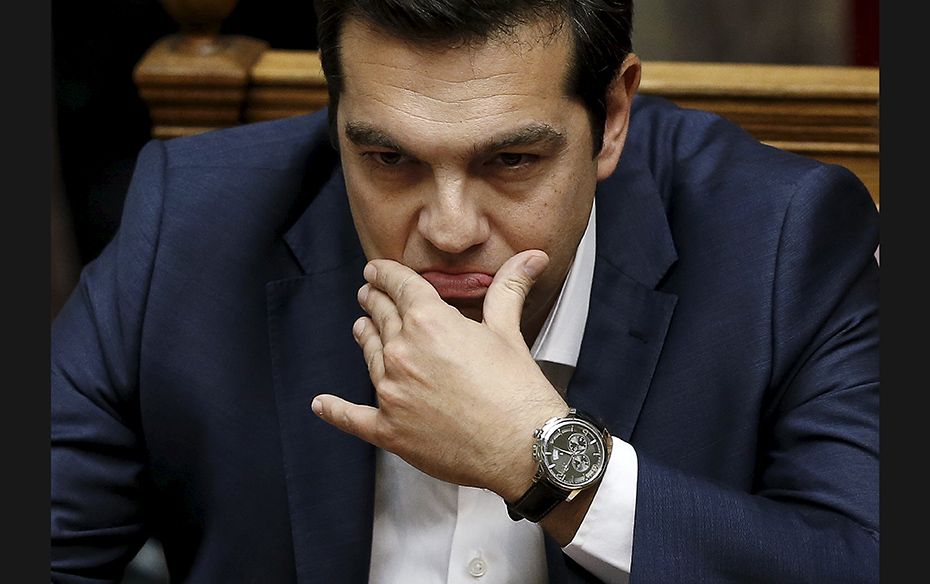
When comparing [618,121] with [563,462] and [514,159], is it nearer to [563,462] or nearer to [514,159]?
[514,159]

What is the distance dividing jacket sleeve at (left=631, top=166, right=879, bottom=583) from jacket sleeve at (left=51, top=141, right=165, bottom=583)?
0.71 meters

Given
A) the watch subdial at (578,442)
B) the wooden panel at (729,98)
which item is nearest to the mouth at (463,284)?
the watch subdial at (578,442)

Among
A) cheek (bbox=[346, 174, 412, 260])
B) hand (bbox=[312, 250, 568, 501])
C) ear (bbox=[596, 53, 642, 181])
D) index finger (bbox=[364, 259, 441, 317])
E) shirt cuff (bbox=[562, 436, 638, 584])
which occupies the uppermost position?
ear (bbox=[596, 53, 642, 181])

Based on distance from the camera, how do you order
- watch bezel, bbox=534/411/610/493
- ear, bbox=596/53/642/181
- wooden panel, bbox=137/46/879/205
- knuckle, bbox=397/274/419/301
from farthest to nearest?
wooden panel, bbox=137/46/879/205, ear, bbox=596/53/642/181, knuckle, bbox=397/274/419/301, watch bezel, bbox=534/411/610/493

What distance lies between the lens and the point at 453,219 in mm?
1569

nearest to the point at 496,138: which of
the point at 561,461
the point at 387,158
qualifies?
the point at 387,158

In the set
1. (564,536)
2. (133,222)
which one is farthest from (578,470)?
(133,222)

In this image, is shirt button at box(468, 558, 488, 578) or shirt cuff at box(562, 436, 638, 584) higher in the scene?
shirt cuff at box(562, 436, 638, 584)

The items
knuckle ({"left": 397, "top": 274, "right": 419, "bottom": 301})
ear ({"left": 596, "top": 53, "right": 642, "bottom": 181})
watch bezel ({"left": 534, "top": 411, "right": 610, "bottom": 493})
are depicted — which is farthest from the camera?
ear ({"left": 596, "top": 53, "right": 642, "bottom": 181})

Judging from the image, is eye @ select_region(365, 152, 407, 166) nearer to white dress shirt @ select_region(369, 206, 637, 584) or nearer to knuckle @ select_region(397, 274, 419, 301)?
knuckle @ select_region(397, 274, 419, 301)

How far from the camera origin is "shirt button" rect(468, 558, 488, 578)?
1786 millimetres

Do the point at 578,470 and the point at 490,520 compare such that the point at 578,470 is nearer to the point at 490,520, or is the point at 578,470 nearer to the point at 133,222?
the point at 490,520

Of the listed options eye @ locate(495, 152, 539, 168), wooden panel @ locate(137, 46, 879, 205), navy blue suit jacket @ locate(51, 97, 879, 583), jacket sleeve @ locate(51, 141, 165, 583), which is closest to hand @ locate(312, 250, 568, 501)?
eye @ locate(495, 152, 539, 168)

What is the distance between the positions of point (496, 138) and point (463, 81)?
7cm
